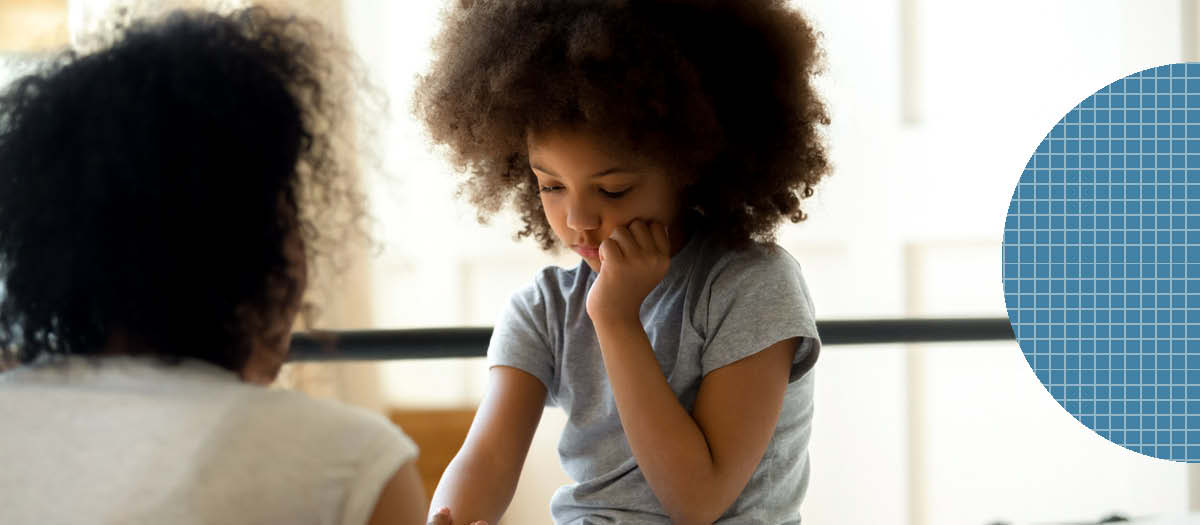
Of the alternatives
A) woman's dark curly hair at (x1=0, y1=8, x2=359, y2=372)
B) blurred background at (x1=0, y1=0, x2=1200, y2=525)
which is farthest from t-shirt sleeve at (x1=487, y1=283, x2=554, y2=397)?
blurred background at (x1=0, y1=0, x2=1200, y2=525)

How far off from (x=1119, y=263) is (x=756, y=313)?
0.68 m

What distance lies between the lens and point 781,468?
830 millimetres

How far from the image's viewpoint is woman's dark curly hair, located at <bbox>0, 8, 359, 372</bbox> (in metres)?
0.47

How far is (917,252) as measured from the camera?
68.1 inches

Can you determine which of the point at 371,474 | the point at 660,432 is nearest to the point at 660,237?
the point at 660,432

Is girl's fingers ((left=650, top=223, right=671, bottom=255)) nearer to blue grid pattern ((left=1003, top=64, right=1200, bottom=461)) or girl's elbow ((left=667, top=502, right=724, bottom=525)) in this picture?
girl's elbow ((left=667, top=502, right=724, bottom=525))

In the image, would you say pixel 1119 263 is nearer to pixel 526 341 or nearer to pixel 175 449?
pixel 526 341

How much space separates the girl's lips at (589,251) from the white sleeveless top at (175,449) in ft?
1.06

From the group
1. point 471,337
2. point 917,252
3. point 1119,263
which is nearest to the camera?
point 471,337

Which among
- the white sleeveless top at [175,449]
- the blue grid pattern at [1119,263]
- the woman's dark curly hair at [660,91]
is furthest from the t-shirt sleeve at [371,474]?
the blue grid pattern at [1119,263]

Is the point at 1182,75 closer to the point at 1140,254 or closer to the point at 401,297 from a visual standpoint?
the point at 1140,254

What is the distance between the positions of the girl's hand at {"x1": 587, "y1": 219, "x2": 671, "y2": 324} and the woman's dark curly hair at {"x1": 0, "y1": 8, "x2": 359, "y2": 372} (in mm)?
286

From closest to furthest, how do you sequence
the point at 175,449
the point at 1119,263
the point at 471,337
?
1. the point at 175,449
2. the point at 471,337
3. the point at 1119,263

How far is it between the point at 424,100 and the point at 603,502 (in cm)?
35
